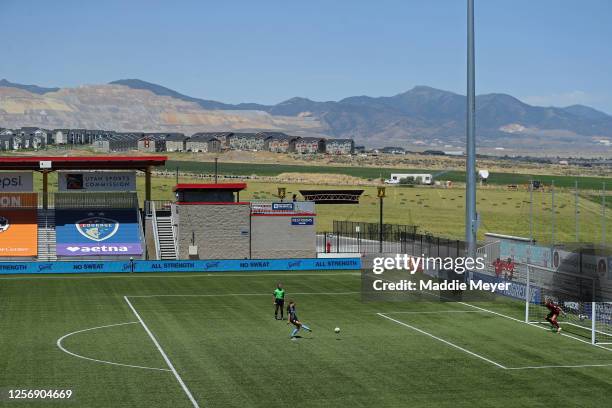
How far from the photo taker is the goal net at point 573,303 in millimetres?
41347

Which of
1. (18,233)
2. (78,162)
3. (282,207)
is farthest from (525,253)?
(18,233)

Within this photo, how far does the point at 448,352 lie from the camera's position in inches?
1405

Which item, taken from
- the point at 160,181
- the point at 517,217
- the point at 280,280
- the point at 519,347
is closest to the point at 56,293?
the point at 280,280

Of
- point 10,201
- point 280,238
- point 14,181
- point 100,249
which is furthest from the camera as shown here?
point 10,201

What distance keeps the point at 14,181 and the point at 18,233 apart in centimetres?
456

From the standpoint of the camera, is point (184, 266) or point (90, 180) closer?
point (184, 266)

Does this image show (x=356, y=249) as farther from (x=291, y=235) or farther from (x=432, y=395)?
(x=432, y=395)

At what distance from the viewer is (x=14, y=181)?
7400 centimetres

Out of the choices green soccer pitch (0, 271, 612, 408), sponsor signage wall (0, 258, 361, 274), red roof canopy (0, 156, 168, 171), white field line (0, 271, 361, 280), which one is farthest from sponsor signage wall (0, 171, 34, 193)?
green soccer pitch (0, 271, 612, 408)

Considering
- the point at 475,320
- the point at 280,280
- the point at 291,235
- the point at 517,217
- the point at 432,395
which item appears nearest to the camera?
the point at 432,395

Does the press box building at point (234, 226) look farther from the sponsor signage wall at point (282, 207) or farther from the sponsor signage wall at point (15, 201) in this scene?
the sponsor signage wall at point (15, 201)

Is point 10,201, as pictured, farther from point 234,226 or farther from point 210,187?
point 234,226

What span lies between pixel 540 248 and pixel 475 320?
13731mm
